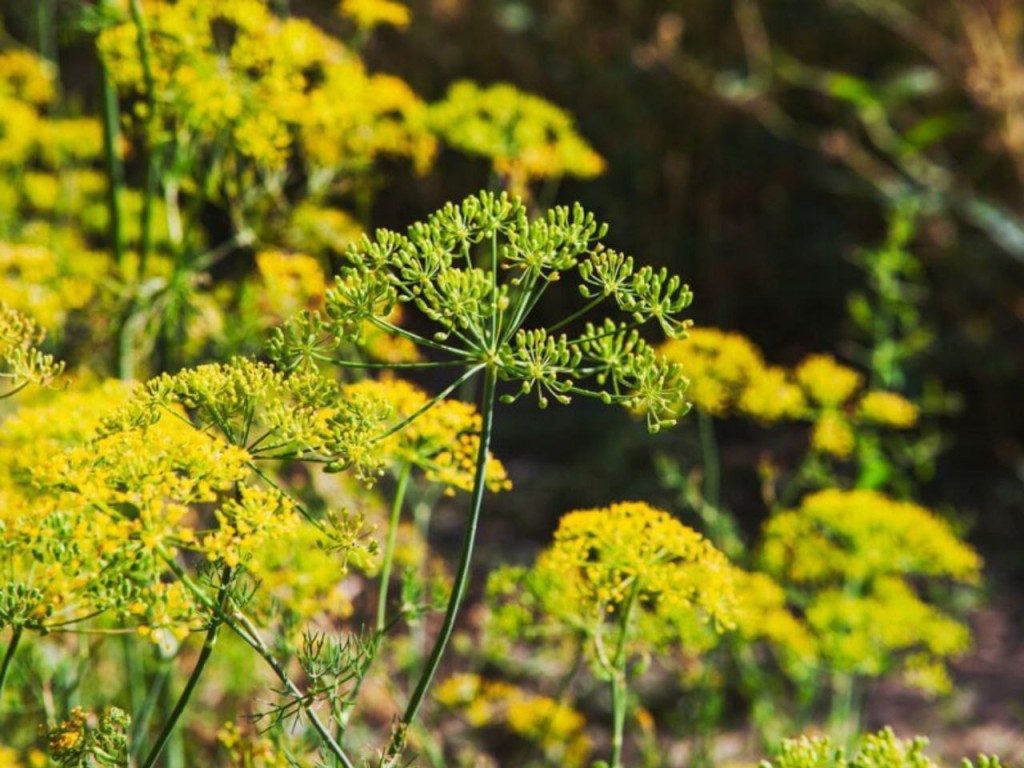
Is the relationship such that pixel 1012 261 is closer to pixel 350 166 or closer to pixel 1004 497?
pixel 1004 497

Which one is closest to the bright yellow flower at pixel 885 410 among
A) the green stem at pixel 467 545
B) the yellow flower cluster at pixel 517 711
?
the yellow flower cluster at pixel 517 711

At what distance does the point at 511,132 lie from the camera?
2.54 meters

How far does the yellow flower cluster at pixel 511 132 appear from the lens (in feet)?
8.36

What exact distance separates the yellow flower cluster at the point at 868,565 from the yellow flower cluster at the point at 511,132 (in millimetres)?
933

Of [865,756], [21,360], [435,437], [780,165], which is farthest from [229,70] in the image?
[780,165]

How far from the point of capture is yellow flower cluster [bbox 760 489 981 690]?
2.52 m

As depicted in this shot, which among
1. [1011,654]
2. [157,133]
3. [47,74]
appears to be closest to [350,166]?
[157,133]

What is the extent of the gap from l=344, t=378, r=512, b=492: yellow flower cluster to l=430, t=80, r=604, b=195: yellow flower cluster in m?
1.07

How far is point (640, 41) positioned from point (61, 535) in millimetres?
6409

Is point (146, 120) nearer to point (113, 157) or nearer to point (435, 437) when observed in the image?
point (113, 157)

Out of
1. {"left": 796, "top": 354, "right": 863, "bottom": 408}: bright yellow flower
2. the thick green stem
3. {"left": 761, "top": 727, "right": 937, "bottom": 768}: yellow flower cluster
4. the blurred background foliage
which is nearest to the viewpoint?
{"left": 761, "top": 727, "right": 937, "bottom": 768}: yellow flower cluster

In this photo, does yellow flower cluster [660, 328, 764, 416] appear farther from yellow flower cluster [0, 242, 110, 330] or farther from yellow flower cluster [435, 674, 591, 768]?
yellow flower cluster [0, 242, 110, 330]

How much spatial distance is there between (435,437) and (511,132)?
1.17 m

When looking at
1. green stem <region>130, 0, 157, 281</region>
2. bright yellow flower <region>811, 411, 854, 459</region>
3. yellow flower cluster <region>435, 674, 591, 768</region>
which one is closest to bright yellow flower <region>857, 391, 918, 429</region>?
bright yellow flower <region>811, 411, 854, 459</region>
